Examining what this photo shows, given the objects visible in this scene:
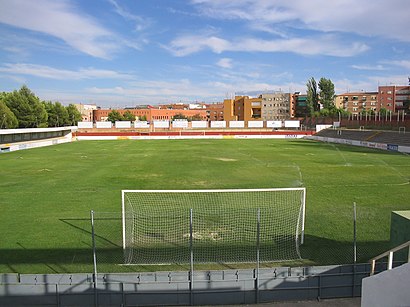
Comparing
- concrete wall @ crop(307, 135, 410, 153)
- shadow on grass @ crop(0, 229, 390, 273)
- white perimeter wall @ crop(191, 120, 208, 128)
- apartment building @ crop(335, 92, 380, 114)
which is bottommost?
concrete wall @ crop(307, 135, 410, 153)

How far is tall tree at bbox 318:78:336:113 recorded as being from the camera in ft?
375

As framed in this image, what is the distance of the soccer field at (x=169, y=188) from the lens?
1139 centimetres

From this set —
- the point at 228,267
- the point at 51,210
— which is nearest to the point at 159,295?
the point at 228,267

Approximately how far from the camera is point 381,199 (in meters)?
18.7

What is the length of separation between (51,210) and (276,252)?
1098 centimetres

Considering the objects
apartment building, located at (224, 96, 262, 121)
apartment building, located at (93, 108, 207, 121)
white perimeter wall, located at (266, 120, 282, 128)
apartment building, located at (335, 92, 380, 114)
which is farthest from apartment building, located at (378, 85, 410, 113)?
apartment building, located at (93, 108, 207, 121)

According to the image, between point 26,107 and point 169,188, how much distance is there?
69.4 metres

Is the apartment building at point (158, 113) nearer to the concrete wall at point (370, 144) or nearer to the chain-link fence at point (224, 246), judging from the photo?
the concrete wall at point (370, 144)

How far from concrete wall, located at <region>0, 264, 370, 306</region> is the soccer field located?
1.82 m

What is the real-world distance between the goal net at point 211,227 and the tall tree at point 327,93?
103888 mm

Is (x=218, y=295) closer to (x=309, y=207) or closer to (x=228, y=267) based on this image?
(x=228, y=267)

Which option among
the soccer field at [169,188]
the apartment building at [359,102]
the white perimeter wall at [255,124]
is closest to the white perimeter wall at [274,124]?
the white perimeter wall at [255,124]

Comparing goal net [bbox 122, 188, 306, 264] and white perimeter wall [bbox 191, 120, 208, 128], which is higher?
white perimeter wall [bbox 191, 120, 208, 128]

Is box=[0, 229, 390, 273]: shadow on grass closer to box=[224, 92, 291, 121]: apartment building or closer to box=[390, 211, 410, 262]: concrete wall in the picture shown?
box=[390, 211, 410, 262]: concrete wall
